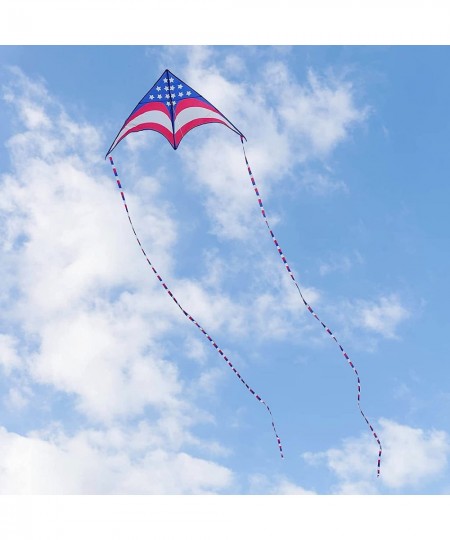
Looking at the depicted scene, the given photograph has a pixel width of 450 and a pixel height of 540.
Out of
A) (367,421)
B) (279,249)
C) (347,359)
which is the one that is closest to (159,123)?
(279,249)

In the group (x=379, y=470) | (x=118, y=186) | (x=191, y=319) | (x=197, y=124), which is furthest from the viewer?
(x=197, y=124)

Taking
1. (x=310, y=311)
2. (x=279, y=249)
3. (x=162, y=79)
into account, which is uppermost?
(x=162, y=79)

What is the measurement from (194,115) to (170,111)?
1.02 m

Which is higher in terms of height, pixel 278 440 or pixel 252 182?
pixel 252 182

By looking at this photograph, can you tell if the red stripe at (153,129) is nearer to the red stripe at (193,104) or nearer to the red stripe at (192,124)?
the red stripe at (192,124)

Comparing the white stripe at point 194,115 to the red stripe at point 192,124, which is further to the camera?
the red stripe at point 192,124

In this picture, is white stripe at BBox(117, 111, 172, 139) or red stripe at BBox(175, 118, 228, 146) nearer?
white stripe at BBox(117, 111, 172, 139)

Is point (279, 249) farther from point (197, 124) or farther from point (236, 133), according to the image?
point (197, 124)

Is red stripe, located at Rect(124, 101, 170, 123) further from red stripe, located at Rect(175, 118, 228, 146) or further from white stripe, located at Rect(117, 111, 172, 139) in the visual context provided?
red stripe, located at Rect(175, 118, 228, 146)

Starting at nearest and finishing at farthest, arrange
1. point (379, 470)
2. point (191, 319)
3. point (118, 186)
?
1. point (379, 470)
2. point (191, 319)
3. point (118, 186)

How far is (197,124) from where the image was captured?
83.2 ft

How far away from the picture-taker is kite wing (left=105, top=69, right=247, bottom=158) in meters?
24.1

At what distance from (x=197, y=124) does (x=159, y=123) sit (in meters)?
1.62

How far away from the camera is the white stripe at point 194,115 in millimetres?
24481
